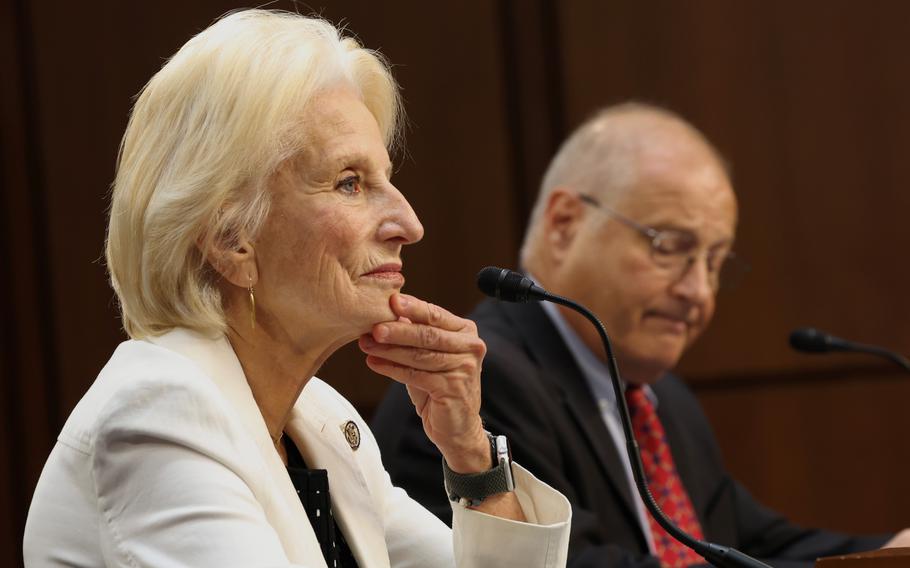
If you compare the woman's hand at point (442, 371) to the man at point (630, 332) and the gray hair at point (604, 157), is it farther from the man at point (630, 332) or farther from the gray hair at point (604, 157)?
the gray hair at point (604, 157)

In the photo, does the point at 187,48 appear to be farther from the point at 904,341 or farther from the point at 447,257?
the point at 904,341

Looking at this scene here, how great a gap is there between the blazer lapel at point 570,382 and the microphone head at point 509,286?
0.99m

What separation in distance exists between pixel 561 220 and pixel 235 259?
1.60 metres

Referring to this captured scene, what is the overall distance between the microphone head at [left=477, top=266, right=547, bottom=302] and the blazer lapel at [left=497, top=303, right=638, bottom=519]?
0.99 m

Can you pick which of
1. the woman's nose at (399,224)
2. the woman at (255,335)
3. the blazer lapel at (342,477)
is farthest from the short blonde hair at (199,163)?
the blazer lapel at (342,477)

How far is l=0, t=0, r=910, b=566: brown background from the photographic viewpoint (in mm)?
4418

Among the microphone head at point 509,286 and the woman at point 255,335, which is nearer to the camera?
the woman at point 255,335

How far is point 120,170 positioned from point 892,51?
3365mm

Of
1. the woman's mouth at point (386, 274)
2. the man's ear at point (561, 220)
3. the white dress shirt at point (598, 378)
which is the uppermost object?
the woman's mouth at point (386, 274)

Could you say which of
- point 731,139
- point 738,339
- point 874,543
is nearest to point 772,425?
point 738,339

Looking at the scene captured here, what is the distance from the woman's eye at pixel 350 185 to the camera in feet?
6.19

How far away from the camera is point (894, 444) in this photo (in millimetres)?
4543

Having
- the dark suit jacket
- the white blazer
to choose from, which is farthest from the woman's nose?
the dark suit jacket

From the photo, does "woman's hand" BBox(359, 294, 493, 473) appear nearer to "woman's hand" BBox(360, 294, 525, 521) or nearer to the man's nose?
"woman's hand" BBox(360, 294, 525, 521)
